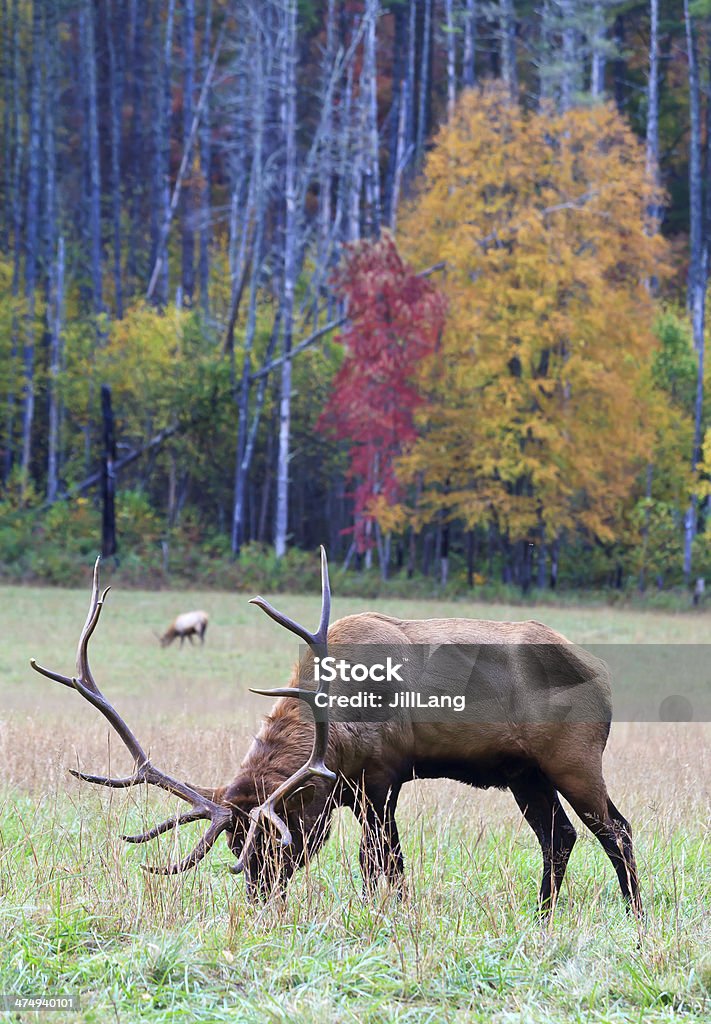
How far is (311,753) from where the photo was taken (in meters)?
5.09

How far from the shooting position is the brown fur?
5.10 m

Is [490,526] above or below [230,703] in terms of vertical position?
above

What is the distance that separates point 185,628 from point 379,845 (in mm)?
13488

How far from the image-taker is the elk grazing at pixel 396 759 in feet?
16.1

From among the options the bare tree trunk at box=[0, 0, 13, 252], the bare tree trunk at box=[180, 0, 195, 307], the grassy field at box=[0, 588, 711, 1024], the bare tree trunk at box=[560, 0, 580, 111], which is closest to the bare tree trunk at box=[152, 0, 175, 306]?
the bare tree trunk at box=[180, 0, 195, 307]

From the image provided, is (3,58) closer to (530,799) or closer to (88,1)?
(88,1)

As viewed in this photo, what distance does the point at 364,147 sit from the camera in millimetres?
31438

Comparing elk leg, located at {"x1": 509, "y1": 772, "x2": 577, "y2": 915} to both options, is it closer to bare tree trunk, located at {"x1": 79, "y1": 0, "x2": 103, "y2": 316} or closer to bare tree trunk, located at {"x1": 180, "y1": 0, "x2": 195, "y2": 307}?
bare tree trunk, located at {"x1": 180, "y1": 0, "x2": 195, "y2": 307}

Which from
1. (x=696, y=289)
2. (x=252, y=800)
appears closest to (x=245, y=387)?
(x=696, y=289)

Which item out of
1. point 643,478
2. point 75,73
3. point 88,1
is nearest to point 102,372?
point 88,1

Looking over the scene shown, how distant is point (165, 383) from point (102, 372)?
205cm

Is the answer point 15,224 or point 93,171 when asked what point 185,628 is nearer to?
point 93,171

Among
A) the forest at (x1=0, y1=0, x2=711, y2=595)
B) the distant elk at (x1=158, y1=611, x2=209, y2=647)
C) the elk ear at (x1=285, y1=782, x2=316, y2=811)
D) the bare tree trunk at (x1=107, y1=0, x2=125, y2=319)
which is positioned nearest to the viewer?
the elk ear at (x1=285, y1=782, x2=316, y2=811)

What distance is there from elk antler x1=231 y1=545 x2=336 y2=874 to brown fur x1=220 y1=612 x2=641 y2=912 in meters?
0.14
